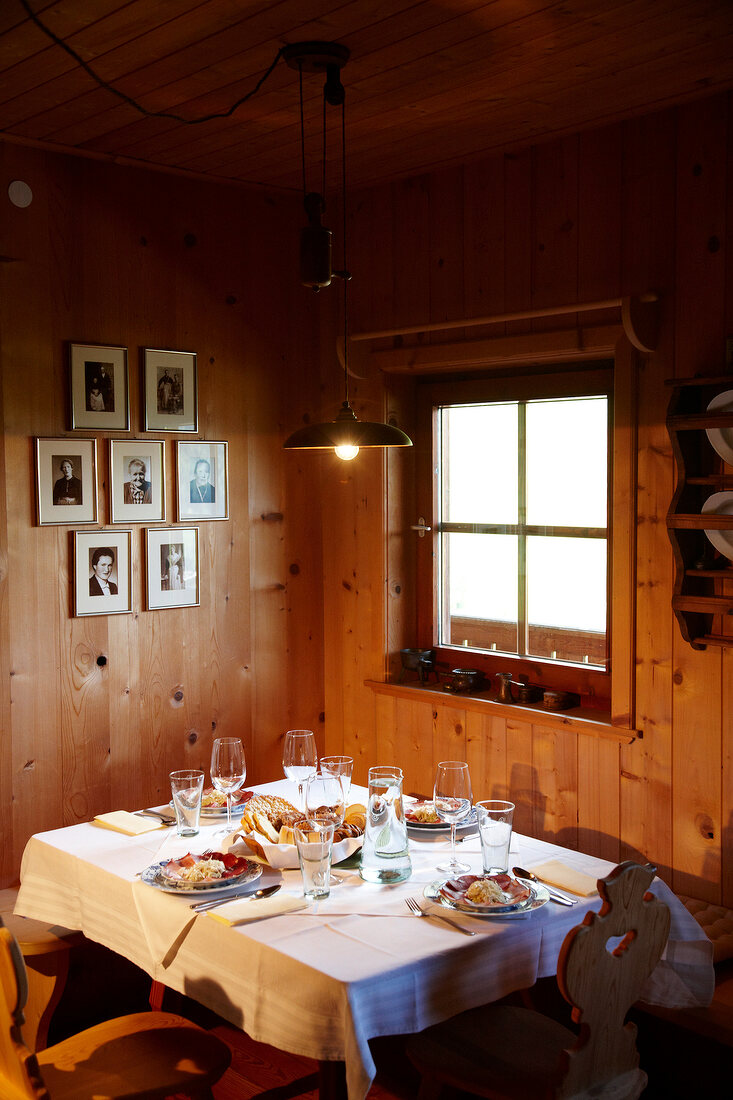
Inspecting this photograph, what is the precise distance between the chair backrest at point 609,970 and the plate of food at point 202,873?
74cm

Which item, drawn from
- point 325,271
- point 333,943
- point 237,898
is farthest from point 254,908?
point 325,271

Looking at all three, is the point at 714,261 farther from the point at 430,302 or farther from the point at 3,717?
the point at 3,717

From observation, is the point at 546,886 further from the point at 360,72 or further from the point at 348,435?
the point at 360,72

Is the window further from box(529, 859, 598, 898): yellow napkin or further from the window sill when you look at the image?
box(529, 859, 598, 898): yellow napkin

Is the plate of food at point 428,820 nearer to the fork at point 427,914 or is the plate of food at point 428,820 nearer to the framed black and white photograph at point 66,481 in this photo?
the fork at point 427,914

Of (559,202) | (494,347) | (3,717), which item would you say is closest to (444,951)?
(3,717)

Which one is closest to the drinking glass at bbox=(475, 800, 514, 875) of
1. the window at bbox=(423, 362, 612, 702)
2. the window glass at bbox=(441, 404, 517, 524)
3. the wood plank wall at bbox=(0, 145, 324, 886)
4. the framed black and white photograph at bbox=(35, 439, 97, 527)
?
the window at bbox=(423, 362, 612, 702)

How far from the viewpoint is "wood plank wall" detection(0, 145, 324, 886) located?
3238 mm

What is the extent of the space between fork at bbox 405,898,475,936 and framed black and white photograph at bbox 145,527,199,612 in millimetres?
1713

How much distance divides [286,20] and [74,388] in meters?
1.42

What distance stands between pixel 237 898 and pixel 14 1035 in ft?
1.65

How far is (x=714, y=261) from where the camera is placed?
113 inches

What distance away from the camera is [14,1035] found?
1.84 m

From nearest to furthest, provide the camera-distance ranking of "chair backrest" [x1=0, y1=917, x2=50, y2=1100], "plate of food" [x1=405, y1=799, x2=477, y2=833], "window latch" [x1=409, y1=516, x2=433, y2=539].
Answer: "chair backrest" [x1=0, y1=917, x2=50, y2=1100], "plate of food" [x1=405, y1=799, x2=477, y2=833], "window latch" [x1=409, y1=516, x2=433, y2=539]
